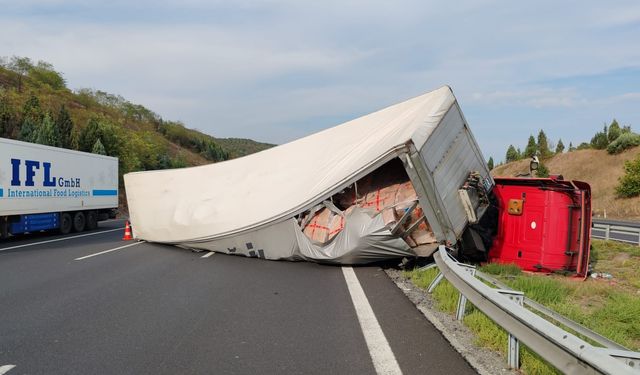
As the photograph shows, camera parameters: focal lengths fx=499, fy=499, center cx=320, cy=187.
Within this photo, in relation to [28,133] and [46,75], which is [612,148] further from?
[46,75]

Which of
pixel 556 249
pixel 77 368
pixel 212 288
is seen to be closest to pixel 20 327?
pixel 77 368

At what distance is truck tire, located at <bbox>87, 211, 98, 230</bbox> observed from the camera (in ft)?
65.6

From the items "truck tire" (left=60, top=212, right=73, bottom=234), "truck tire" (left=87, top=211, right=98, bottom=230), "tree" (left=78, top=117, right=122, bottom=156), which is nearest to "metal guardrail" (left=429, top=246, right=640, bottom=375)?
"truck tire" (left=60, top=212, right=73, bottom=234)

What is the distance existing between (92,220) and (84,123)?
42579 millimetres

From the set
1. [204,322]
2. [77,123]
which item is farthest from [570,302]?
[77,123]

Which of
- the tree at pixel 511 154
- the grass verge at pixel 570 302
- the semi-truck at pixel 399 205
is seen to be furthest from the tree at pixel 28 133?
the tree at pixel 511 154

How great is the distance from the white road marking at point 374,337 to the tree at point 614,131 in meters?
71.7

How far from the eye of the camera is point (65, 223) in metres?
18.0

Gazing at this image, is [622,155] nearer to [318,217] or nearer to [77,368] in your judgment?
[318,217]

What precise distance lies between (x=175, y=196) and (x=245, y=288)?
6.08 meters

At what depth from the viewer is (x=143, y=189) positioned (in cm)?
1360

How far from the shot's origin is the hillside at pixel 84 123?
3800cm

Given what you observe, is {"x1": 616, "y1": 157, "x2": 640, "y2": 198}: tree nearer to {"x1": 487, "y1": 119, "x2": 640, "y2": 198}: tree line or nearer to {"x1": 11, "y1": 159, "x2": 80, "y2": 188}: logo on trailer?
{"x1": 487, "y1": 119, "x2": 640, "y2": 198}: tree line

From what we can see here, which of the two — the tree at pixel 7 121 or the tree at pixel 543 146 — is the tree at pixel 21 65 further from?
the tree at pixel 543 146
